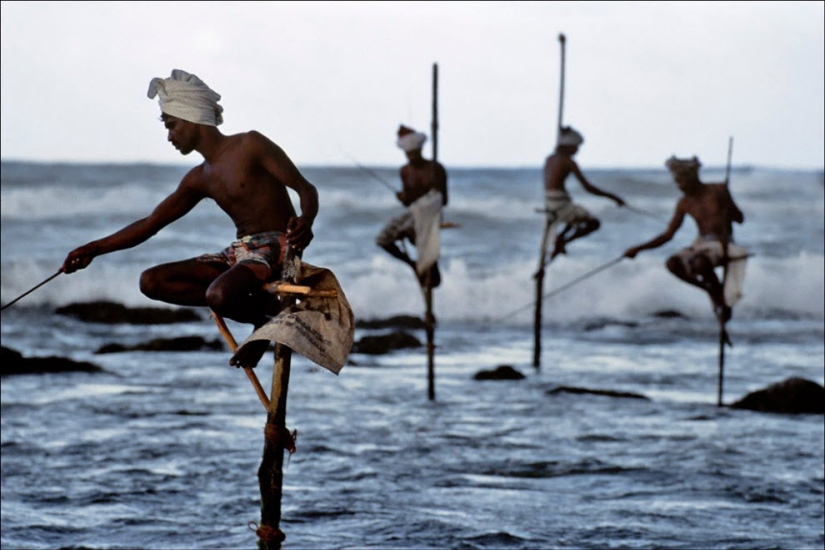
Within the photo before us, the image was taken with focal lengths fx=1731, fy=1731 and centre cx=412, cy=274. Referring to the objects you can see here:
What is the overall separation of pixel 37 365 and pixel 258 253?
17.6 m

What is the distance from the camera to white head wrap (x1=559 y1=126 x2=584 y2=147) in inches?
788

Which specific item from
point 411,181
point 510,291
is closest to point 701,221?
point 411,181

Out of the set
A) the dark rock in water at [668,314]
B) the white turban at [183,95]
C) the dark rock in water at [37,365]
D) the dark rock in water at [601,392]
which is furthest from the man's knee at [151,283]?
the dark rock in water at [668,314]

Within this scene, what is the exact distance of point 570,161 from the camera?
791 inches

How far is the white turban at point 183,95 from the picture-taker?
19.3 feet

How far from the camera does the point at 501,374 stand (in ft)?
73.6

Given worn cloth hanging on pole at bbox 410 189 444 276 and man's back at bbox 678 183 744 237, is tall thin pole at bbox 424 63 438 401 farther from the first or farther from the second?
man's back at bbox 678 183 744 237

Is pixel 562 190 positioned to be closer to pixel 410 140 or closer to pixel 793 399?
pixel 410 140

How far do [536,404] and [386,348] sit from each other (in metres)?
6.47

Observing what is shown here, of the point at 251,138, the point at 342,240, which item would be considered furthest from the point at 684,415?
the point at 342,240

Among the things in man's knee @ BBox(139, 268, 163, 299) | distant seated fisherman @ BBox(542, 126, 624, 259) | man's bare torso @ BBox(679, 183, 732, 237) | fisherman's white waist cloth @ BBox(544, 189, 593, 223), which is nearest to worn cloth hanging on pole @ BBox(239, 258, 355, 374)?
Result: man's knee @ BBox(139, 268, 163, 299)

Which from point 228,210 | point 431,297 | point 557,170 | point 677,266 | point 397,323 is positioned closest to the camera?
point 228,210

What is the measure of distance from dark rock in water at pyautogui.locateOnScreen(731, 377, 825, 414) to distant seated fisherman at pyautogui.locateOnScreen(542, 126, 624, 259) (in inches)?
108

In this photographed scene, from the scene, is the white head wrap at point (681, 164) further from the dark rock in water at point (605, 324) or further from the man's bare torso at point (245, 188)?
the dark rock in water at point (605, 324)
